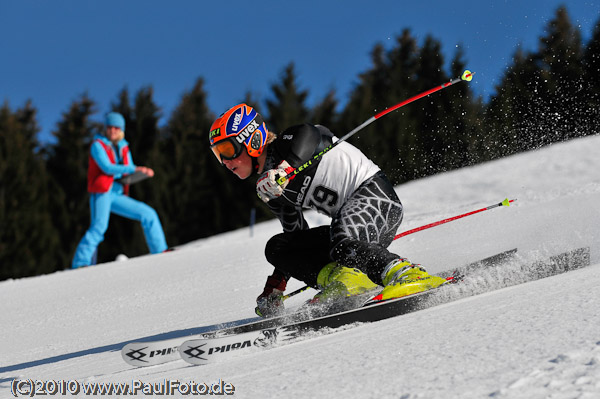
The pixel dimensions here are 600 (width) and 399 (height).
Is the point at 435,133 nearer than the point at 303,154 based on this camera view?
No

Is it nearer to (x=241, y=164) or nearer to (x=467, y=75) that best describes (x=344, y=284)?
(x=241, y=164)

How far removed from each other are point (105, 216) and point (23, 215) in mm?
11092

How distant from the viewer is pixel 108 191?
327 inches

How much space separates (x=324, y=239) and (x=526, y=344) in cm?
187

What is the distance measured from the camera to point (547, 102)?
1423 centimetres

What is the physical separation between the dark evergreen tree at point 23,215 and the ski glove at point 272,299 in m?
15.6

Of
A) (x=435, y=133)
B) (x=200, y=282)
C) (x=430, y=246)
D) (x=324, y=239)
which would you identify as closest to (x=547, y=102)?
(x=435, y=133)

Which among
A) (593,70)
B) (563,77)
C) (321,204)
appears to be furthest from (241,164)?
(593,70)

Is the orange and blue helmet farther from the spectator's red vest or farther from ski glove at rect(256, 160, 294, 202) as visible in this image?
the spectator's red vest

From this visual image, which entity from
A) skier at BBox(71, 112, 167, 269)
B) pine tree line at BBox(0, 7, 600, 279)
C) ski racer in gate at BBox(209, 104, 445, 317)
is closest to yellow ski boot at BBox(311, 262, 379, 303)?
ski racer in gate at BBox(209, 104, 445, 317)

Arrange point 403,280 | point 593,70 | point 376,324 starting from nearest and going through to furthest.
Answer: point 376,324 < point 403,280 < point 593,70

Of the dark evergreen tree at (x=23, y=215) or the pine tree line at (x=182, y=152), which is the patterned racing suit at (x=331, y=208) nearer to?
the pine tree line at (x=182, y=152)

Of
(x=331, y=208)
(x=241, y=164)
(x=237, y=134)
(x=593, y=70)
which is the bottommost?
(x=331, y=208)

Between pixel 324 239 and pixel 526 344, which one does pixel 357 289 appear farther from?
pixel 526 344
